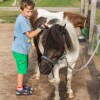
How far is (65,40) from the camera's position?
3912mm

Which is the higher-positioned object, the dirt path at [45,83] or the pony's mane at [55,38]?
the pony's mane at [55,38]

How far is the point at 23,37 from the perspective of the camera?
14.4 ft

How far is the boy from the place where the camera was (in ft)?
13.8

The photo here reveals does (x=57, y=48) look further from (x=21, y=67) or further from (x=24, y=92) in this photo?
(x=24, y=92)

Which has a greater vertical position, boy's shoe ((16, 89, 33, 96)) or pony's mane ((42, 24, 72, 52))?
pony's mane ((42, 24, 72, 52))

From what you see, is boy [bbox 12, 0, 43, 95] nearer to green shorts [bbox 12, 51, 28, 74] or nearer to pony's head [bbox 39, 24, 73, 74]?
green shorts [bbox 12, 51, 28, 74]

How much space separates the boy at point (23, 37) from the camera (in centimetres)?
421

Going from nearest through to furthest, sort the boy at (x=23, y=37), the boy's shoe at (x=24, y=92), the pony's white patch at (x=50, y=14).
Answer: the boy at (x=23, y=37)
the boy's shoe at (x=24, y=92)
the pony's white patch at (x=50, y=14)

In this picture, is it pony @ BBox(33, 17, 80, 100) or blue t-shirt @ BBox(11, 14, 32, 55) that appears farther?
blue t-shirt @ BBox(11, 14, 32, 55)

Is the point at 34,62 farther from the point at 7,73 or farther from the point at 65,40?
the point at 65,40

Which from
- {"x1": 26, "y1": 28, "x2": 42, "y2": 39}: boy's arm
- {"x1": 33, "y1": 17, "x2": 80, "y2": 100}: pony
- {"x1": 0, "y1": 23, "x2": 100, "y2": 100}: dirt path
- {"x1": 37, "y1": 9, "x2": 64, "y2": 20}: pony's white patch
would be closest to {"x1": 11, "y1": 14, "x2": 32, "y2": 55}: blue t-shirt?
{"x1": 26, "y1": 28, "x2": 42, "y2": 39}: boy's arm

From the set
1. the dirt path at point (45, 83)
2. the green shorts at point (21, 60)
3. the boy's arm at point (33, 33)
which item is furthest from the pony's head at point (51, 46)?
the dirt path at point (45, 83)

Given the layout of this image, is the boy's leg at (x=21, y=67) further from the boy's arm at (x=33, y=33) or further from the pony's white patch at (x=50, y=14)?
the pony's white patch at (x=50, y=14)

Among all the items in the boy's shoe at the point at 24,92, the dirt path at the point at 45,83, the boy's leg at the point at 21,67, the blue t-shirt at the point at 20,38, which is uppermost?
the blue t-shirt at the point at 20,38
